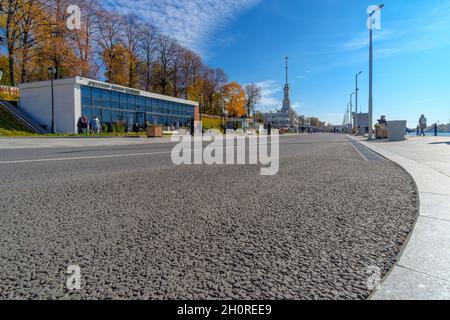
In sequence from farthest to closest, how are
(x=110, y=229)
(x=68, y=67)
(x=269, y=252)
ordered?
(x=68, y=67), (x=110, y=229), (x=269, y=252)

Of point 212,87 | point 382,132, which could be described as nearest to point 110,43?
point 212,87

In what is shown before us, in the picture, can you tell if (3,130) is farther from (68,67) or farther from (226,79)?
(226,79)

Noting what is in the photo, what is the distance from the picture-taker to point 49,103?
28938 millimetres

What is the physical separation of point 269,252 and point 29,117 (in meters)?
36.6

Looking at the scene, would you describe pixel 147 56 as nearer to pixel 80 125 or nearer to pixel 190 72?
pixel 190 72

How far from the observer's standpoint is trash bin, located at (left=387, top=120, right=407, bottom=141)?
69.1 feet

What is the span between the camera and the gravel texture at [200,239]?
1542 mm

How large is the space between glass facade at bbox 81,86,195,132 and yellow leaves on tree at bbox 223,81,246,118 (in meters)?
28.3

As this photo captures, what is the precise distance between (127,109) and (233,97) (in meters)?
43.1

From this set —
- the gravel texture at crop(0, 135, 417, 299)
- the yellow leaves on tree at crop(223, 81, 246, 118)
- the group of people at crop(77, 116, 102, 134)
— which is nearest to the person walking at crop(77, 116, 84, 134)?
the group of people at crop(77, 116, 102, 134)

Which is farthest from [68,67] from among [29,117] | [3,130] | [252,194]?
[252,194]

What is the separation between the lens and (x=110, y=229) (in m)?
2.44

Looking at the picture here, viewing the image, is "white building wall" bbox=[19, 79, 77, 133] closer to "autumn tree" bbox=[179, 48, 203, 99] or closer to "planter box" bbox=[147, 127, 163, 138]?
"planter box" bbox=[147, 127, 163, 138]
